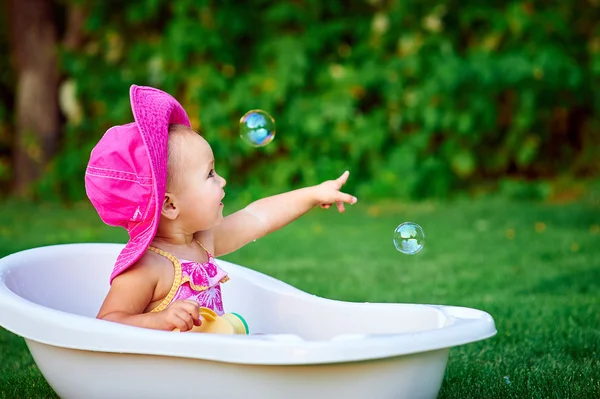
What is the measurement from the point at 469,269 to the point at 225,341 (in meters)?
2.95

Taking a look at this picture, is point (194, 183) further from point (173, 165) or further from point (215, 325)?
point (215, 325)

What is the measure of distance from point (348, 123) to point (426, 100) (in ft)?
2.27

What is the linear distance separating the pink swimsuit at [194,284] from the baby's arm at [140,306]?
2.2 inches

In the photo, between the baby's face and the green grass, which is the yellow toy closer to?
the baby's face

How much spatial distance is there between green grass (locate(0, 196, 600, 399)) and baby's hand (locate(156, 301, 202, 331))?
74 cm

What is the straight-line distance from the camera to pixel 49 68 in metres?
8.05

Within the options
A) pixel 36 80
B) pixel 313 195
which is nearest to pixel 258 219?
pixel 313 195

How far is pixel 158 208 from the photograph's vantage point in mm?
2174

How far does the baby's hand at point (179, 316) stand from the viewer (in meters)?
2.07

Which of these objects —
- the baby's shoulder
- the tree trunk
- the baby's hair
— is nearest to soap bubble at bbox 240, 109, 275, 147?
the baby's hair

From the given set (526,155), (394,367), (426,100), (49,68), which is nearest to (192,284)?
(394,367)

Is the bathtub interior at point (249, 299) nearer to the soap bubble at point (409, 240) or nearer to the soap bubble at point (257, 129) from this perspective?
the soap bubble at point (409, 240)

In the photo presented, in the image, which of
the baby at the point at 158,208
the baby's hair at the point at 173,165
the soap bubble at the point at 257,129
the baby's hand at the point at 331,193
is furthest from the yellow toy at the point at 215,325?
the soap bubble at the point at 257,129

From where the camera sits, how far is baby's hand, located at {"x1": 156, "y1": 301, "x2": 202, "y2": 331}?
207 cm
